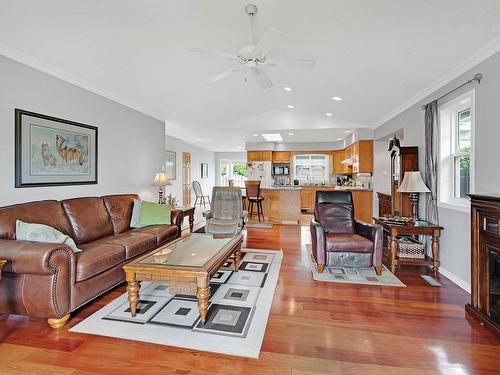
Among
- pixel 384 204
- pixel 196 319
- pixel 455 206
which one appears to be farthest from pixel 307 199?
pixel 196 319

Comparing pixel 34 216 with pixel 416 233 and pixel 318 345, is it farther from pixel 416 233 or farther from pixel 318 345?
pixel 416 233

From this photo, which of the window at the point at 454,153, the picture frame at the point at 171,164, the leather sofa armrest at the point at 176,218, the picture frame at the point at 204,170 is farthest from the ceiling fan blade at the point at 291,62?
the picture frame at the point at 204,170

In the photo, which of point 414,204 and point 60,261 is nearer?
point 60,261

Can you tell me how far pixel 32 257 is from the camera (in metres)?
2.03

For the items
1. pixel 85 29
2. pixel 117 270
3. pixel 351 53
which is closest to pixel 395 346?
pixel 117 270

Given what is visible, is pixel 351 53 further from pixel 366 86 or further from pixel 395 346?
pixel 395 346

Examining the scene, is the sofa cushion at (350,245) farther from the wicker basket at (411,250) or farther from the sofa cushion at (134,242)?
the sofa cushion at (134,242)

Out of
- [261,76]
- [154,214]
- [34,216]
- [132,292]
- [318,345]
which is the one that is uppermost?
[261,76]

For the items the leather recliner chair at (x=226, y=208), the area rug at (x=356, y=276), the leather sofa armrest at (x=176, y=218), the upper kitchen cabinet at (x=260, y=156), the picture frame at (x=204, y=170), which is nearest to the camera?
the area rug at (x=356, y=276)

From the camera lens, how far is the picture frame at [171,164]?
8.66 metres

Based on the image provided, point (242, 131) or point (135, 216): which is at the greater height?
point (242, 131)

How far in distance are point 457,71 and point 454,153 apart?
97 centimetres

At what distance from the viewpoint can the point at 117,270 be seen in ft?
9.19

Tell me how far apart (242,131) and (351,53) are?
181 inches
